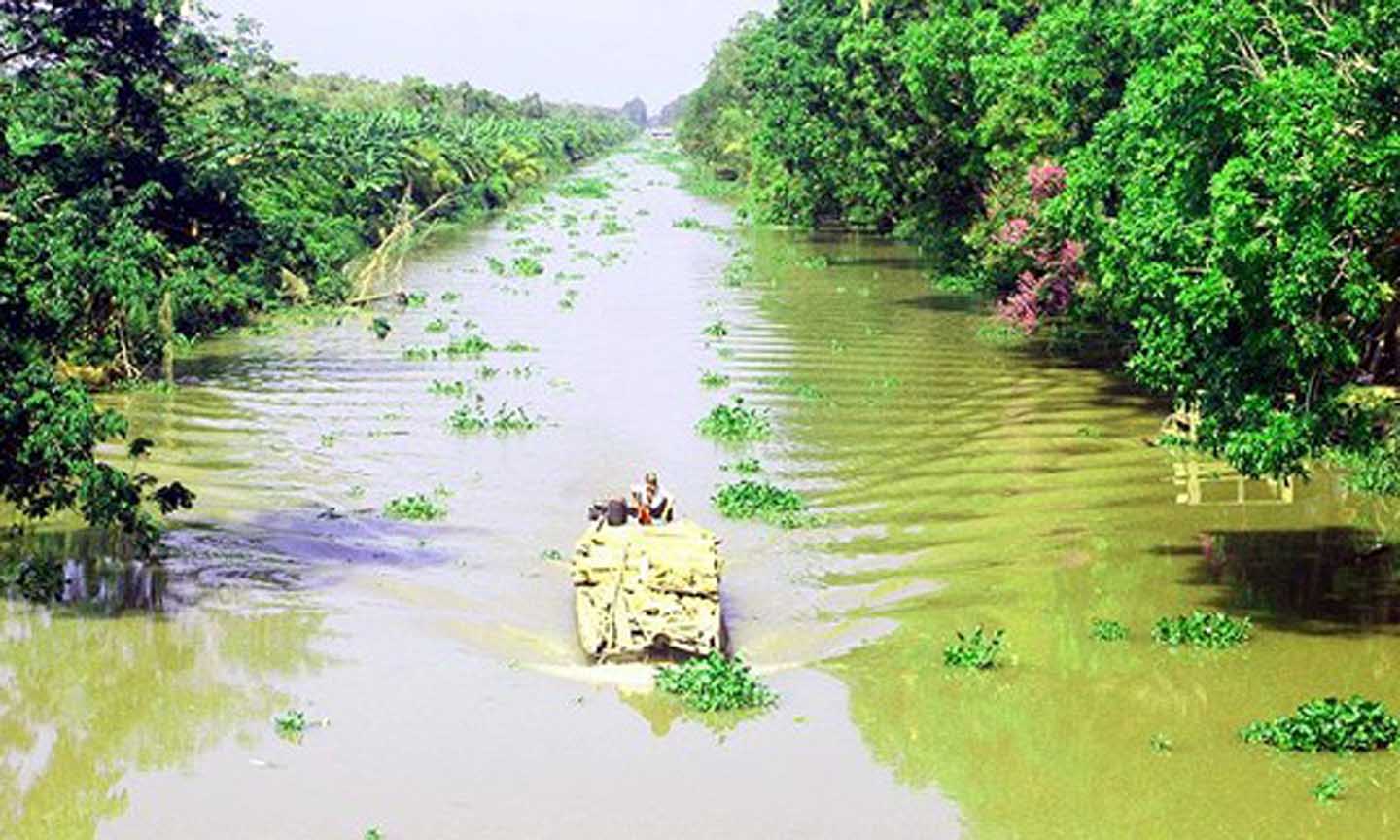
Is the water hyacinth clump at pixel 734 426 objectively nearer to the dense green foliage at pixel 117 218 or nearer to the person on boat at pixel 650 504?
the dense green foliage at pixel 117 218

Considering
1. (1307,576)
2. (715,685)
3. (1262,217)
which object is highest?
(1262,217)

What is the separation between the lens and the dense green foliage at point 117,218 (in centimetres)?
1880

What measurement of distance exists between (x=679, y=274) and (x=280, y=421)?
1118 inches

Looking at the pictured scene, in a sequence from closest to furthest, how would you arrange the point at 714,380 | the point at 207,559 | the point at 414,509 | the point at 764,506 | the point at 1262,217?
1. the point at 1262,217
2. the point at 207,559
3. the point at 764,506
4. the point at 414,509
5. the point at 714,380

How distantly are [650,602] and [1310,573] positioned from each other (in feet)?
29.8

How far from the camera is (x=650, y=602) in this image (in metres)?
17.7

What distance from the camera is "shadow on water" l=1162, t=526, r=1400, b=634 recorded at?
63.3 feet

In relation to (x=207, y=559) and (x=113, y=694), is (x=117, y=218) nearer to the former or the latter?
(x=207, y=559)

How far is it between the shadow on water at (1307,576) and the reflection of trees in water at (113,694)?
447 inches

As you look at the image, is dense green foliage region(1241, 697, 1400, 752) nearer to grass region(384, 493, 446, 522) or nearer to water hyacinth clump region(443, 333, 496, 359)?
grass region(384, 493, 446, 522)

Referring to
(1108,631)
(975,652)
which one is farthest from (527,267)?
(975,652)

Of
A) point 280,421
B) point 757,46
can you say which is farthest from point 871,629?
point 757,46

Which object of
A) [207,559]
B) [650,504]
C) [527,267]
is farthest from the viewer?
[527,267]

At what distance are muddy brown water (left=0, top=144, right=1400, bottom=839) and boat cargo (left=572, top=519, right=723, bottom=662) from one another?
0.44 metres
